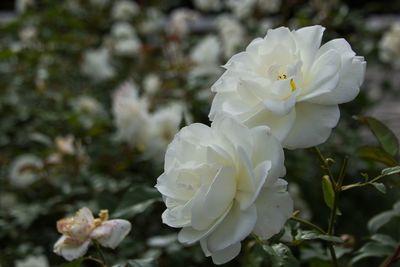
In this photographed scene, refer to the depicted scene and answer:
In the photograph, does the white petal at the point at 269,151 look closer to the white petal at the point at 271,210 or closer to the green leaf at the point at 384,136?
the white petal at the point at 271,210

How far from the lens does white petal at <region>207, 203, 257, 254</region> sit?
0.66 m

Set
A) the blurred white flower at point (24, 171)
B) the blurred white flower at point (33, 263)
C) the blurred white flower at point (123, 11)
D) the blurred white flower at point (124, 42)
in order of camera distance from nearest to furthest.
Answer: the blurred white flower at point (33, 263)
the blurred white flower at point (24, 171)
the blurred white flower at point (124, 42)
the blurred white flower at point (123, 11)

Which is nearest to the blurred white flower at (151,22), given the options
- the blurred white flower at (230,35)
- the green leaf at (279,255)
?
the blurred white flower at (230,35)

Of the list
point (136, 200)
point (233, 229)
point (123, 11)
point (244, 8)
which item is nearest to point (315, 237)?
point (233, 229)

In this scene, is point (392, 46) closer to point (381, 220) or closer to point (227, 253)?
point (381, 220)

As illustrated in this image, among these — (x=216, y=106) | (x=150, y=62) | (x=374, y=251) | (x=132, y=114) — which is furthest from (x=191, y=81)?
(x=216, y=106)

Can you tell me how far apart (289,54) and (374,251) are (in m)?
0.42

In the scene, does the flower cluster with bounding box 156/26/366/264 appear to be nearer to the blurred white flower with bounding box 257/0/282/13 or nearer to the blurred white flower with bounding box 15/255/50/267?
the blurred white flower with bounding box 15/255/50/267

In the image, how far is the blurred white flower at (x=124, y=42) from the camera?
3.05 m

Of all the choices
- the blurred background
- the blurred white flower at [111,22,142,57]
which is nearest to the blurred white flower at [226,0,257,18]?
the blurred background

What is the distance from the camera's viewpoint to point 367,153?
3.10 feet

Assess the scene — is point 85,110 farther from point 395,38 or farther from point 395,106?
point 395,106

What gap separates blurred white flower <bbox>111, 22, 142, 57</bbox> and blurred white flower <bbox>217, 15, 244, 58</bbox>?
400 millimetres

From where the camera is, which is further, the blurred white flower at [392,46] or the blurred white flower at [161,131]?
the blurred white flower at [392,46]
